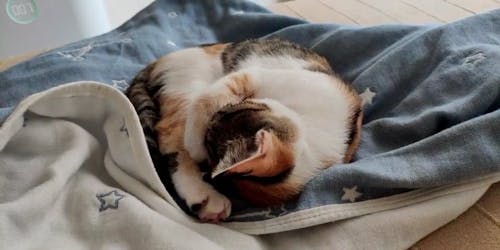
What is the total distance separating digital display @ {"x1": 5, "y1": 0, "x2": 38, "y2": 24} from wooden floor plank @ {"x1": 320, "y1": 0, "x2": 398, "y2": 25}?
2.90 feet

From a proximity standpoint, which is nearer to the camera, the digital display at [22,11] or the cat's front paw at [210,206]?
the cat's front paw at [210,206]

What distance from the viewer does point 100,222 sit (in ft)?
2.40

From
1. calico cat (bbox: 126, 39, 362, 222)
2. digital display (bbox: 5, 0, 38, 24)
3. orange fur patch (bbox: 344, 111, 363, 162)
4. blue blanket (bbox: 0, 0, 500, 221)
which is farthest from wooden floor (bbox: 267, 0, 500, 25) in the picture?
digital display (bbox: 5, 0, 38, 24)

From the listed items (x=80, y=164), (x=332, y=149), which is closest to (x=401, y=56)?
(x=332, y=149)

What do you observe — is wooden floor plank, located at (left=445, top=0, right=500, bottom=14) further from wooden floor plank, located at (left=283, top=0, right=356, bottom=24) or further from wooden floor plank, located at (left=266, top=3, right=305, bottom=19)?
wooden floor plank, located at (left=266, top=3, right=305, bottom=19)

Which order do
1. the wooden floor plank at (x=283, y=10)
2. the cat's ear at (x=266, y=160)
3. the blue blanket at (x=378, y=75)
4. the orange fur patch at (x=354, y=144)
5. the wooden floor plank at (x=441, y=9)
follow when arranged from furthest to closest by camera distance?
the wooden floor plank at (x=283, y=10)
the wooden floor plank at (x=441, y=9)
the orange fur patch at (x=354, y=144)
the blue blanket at (x=378, y=75)
the cat's ear at (x=266, y=160)

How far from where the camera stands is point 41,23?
1.67 m

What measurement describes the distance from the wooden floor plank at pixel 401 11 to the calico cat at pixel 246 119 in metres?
0.50

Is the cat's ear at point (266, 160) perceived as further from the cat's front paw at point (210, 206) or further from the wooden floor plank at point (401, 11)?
the wooden floor plank at point (401, 11)

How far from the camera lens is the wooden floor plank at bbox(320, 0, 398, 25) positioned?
1.44m

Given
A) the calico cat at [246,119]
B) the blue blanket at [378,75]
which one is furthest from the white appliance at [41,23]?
the calico cat at [246,119]

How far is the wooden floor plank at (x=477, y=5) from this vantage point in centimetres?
140

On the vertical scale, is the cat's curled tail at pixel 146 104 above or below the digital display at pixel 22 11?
above

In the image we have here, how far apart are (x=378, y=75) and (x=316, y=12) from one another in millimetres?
551
